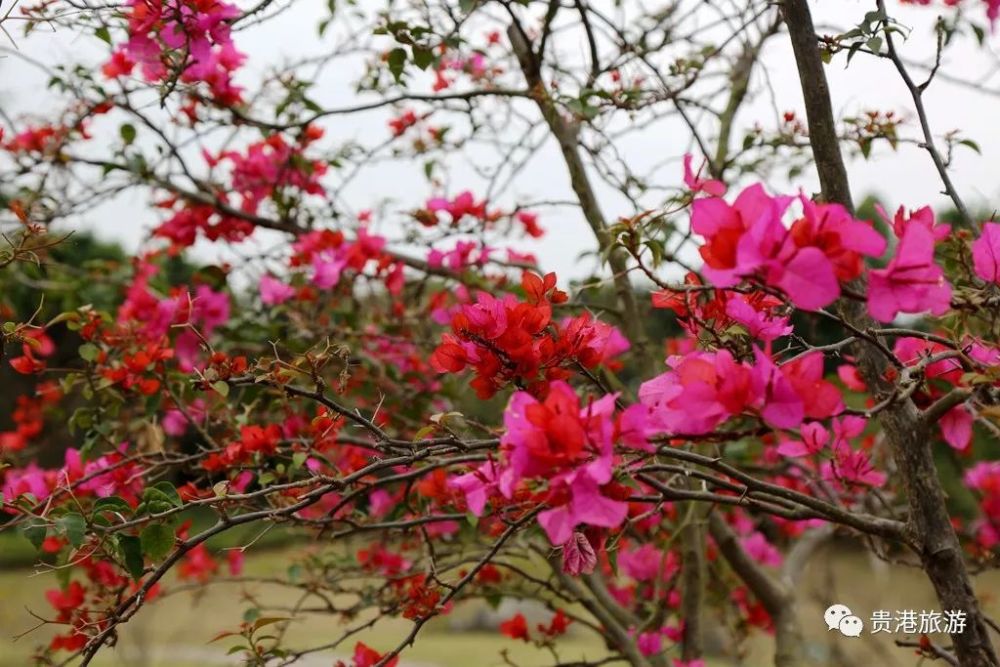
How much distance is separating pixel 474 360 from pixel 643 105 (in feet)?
2.52

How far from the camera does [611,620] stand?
153cm

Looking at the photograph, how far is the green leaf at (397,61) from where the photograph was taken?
1387mm

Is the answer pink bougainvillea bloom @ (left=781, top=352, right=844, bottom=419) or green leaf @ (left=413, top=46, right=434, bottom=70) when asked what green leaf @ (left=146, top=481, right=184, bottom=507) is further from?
green leaf @ (left=413, top=46, right=434, bottom=70)

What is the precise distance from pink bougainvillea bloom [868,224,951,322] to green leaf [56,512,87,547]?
0.66 m

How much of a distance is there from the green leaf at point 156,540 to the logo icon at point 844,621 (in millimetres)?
769

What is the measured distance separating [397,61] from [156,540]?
0.87 m

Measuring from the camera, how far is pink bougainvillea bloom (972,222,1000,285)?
0.75m

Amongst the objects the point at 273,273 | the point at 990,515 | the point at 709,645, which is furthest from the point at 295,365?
the point at 709,645

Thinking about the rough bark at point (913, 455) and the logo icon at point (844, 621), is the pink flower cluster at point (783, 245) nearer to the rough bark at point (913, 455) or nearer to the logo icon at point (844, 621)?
the rough bark at point (913, 455)

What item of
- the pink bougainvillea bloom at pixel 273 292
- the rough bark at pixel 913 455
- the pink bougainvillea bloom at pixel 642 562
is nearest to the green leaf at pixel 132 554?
the rough bark at pixel 913 455

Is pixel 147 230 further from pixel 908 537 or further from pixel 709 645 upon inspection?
pixel 709 645

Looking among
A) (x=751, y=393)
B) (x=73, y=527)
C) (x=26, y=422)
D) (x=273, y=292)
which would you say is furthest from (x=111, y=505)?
(x=26, y=422)

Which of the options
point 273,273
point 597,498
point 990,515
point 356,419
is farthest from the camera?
point 990,515

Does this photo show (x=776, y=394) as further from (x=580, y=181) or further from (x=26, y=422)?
(x=26, y=422)
